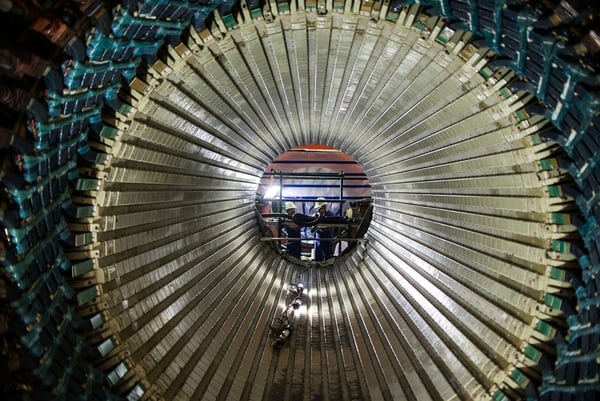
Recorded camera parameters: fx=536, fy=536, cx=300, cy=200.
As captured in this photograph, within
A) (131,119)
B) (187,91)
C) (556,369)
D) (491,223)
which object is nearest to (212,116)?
(187,91)

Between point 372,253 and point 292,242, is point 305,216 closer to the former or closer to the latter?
point 292,242

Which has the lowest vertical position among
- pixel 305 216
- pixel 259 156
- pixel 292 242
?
pixel 292 242

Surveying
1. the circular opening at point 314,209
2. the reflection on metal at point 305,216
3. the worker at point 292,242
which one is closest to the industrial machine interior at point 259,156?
the reflection on metal at point 305,216

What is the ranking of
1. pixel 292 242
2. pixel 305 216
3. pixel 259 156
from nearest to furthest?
pixel 259 156 < pixel 305 216 < pixel 292 242

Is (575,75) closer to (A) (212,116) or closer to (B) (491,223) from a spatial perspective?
(B) (491,223)

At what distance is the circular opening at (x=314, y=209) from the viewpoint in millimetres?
5168

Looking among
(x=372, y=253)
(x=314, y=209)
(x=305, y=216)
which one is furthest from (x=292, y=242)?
(x=372, y=253)

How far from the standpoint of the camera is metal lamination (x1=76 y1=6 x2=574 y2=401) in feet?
7.59

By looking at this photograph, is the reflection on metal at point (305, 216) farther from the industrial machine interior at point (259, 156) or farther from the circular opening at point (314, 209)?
the industrial machine interior at point (259, 156)

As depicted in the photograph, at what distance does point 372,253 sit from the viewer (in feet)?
13.7

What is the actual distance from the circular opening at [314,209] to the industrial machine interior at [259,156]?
1.02 meters

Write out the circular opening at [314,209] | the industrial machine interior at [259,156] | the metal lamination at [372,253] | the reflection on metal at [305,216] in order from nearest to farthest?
the industrial machine interior at [259,156], the metal lamination at [372,253], the reflection on metal at [305,216], the circular opening at [314,209]

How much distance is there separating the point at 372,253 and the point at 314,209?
2.81 metres

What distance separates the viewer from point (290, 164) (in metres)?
7.73
